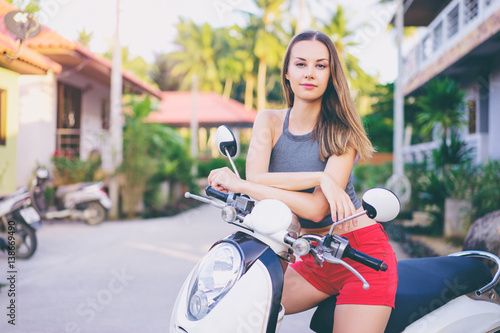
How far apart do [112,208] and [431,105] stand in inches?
297

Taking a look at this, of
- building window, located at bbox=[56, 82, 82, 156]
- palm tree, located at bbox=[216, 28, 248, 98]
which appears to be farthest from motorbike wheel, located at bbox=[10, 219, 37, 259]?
palm tree, located at bbox=[216, 28, 248, 98]

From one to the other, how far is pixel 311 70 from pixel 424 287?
106 cm

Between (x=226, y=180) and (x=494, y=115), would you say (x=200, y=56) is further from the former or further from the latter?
(x=226, y=180)

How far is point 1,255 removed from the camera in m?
6.76

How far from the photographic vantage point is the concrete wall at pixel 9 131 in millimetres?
8547

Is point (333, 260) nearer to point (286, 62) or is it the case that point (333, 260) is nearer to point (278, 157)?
point (278, 157)

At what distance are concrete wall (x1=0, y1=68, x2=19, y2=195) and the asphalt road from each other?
1157 mm

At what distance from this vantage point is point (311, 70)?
6.81 ft

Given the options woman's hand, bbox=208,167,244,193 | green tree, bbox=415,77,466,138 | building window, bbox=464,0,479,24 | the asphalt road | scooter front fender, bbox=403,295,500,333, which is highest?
building window, bbox=464,0,479,24

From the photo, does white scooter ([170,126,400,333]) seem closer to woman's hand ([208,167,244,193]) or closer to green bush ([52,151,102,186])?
woman's hand ([208,167,244,193])

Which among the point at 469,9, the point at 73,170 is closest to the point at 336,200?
the point at 73,170

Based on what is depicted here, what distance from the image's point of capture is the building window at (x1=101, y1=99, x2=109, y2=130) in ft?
56.8

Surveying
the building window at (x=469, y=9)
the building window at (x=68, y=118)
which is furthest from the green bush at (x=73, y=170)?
the building window at (x=469, y=9)

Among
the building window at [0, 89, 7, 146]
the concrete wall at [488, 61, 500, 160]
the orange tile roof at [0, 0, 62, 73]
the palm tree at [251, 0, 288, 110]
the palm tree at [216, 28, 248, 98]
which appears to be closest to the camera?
the orange tile roof at [0, 0, 62, 73]
